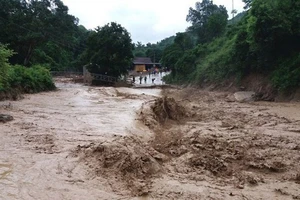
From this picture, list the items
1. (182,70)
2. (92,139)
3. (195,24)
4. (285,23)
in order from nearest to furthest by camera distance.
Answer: (92,139), (285,23), (182,70), (195,24)

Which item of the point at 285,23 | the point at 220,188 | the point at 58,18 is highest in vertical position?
the point at 58,18

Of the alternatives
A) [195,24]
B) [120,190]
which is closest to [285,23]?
[120,190]

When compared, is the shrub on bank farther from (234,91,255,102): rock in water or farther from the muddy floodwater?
(234,91,255,102): rock in water

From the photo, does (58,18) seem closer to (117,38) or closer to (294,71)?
(117,38)

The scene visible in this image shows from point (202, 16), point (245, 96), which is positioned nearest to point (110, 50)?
point (245, 96)

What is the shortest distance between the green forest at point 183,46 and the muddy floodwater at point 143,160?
730 cm

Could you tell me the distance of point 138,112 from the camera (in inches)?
516

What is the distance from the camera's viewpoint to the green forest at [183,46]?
19578 millimetres

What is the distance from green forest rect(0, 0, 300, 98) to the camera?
19.6 m

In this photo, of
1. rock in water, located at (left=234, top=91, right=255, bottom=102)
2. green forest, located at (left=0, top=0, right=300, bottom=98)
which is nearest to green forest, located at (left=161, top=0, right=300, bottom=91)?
green forest, located at (left=0, top=0, right=300, bottom=98)

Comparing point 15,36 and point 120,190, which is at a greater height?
point 15,36

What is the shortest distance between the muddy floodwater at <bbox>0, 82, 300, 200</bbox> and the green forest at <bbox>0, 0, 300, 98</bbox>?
7305 millimetres

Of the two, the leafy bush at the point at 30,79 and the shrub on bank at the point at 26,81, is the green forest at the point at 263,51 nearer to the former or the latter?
the shrub on bank at the point at 26,81

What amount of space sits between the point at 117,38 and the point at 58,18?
288 inches
